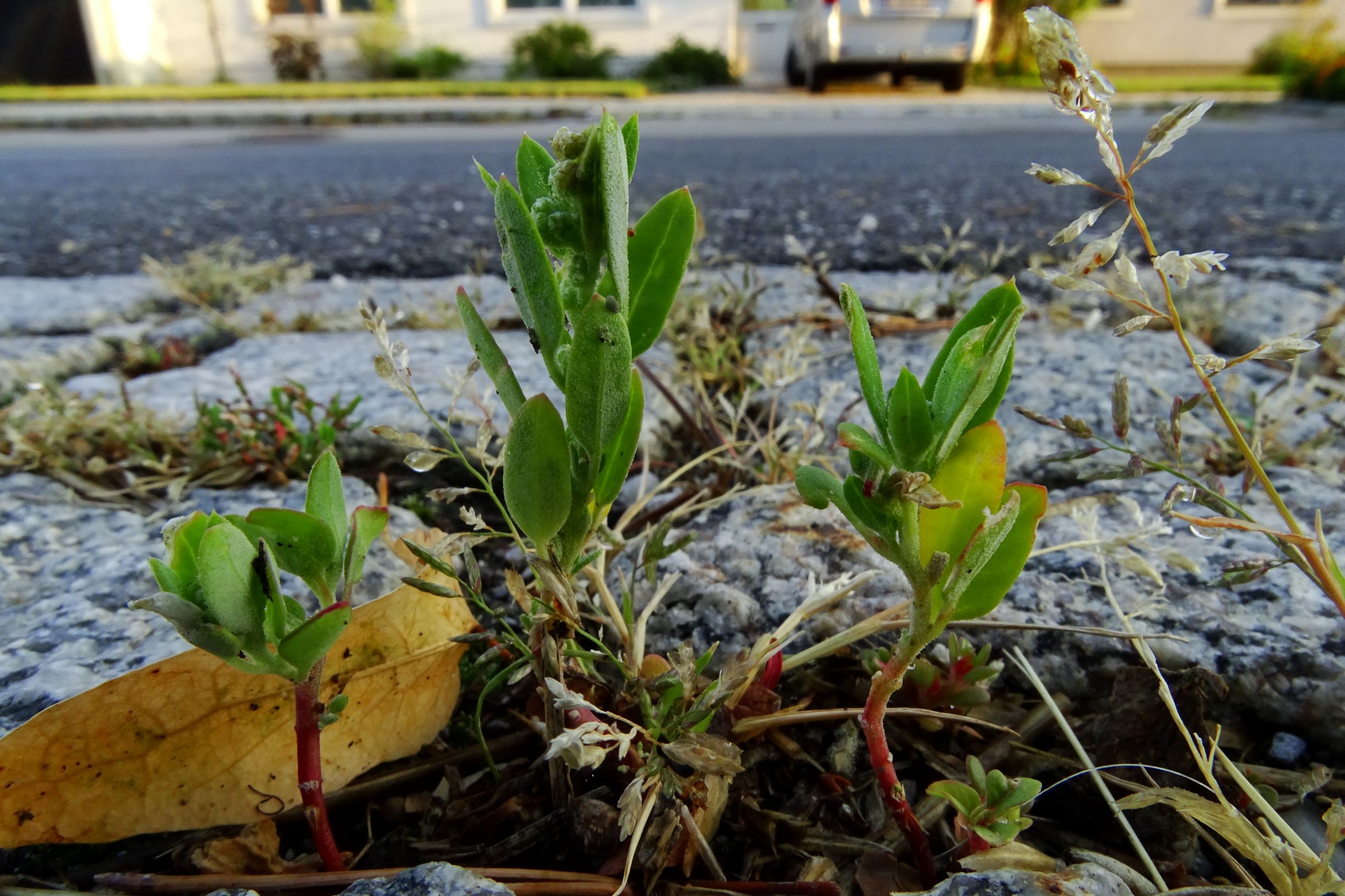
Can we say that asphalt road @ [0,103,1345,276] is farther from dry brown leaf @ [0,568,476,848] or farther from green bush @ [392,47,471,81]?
green bush @ [392,47,471,81]

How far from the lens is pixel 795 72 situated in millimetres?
18875

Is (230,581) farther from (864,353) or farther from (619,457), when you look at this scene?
(864,353)

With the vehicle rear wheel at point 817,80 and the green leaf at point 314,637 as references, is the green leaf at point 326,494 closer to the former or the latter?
the green leaf at point 314,637

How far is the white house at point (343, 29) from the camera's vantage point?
741 inches

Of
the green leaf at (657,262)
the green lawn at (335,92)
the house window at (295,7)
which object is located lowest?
the green leaf at (657,262)

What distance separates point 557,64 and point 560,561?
20096mm

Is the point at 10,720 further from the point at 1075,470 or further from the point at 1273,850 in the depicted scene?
the point at 1075,470

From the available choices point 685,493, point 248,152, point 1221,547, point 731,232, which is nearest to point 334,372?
point 685,493

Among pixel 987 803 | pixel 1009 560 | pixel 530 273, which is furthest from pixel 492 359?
pixel 987 803

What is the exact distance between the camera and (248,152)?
296 inches

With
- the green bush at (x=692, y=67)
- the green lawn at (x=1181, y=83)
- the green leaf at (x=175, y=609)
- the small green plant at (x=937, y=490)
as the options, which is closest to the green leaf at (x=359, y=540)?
the green leaf at (x=175, y=609)

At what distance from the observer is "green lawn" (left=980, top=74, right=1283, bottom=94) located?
50.1 feet

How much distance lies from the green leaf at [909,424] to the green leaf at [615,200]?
205 millimetres

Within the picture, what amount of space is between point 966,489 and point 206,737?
65 cm
